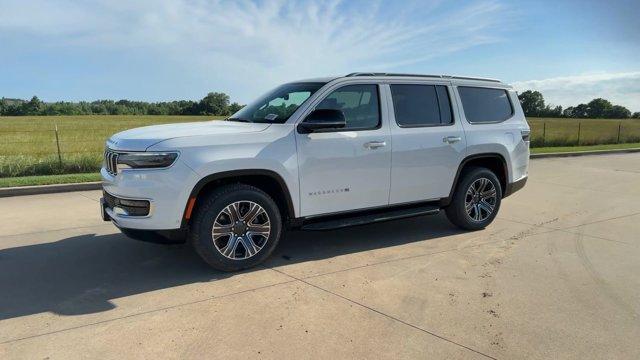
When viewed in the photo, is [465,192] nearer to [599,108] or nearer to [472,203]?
[472,203]

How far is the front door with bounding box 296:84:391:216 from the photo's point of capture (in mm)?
5035

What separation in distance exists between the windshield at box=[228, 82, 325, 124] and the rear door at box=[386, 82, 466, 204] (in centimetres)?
98

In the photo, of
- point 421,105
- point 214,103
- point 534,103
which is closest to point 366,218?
point 421,105

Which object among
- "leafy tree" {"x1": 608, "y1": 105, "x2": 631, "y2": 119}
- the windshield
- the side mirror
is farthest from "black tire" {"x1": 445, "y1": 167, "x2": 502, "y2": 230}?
"leafy tree" {"x1": 608, "y1": 105, "x2": 631, "y2": 119}

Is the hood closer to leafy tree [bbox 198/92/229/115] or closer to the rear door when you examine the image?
the rear door

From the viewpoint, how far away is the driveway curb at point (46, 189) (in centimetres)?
893

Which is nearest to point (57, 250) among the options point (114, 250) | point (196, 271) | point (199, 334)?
point (114, 250)

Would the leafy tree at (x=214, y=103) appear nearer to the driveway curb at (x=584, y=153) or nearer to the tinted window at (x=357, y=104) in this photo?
the driveway curb at (x=584, y=153)

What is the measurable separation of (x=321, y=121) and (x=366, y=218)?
48.4 inches

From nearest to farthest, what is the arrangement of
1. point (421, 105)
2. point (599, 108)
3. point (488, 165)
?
point (421, 105)
point (488, 165)
point (599, 108)

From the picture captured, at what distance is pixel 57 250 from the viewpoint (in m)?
5.57

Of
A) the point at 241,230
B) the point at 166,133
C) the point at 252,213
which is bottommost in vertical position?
the point at 241,230

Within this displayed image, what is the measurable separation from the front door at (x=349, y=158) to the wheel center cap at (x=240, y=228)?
650mm

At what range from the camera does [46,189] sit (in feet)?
30.3
